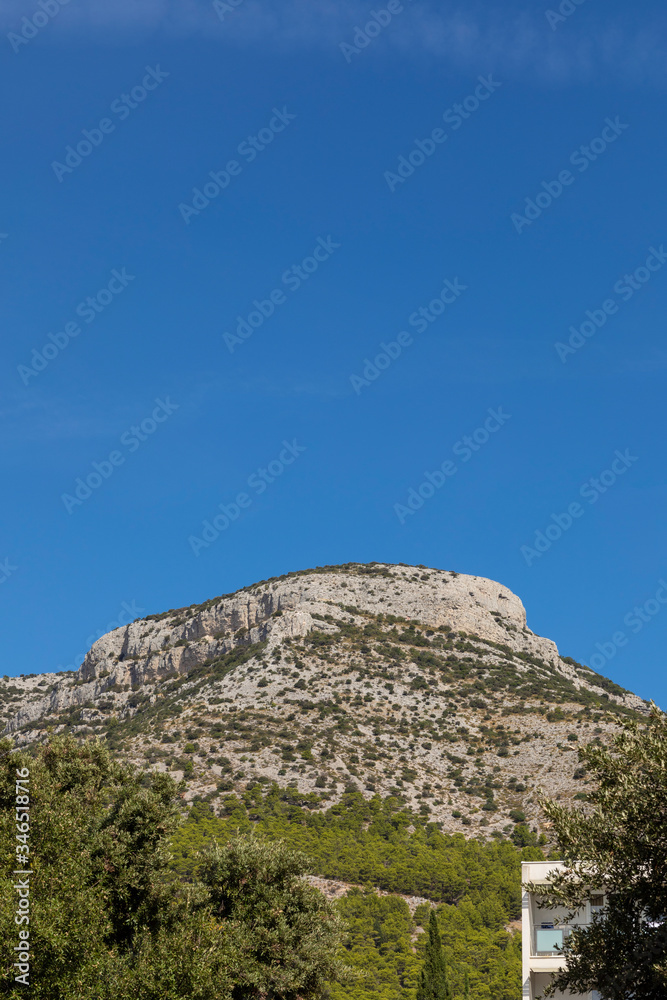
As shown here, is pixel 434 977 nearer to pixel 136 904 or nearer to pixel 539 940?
pixel 539 940

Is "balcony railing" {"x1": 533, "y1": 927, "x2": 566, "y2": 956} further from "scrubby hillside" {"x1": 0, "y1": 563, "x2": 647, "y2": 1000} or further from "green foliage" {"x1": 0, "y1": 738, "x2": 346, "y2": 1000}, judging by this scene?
"scrubby hillside" {"x1": 0, "y1": 563, "x2": 647, "y2": 1000}

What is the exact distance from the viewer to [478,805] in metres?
85.6

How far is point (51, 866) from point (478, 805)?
221 ft

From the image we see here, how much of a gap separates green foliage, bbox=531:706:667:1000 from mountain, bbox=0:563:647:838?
43.5m

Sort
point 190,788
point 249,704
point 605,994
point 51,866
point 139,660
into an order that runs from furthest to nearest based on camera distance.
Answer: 1. point 139,660
2. point 249,704
3. point 190,788
4. point 51,866
5. point 605,994

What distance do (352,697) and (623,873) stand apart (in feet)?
291

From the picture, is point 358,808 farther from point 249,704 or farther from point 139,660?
point 139,660

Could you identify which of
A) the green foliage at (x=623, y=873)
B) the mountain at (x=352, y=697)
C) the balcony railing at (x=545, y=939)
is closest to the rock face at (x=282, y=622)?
the mountain at (x=352, y=697)

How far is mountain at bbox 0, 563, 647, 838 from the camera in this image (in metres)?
87.5

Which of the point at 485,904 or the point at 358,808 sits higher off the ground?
the point at 358,808

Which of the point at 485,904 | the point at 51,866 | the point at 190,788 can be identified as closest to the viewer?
the point at 51,866

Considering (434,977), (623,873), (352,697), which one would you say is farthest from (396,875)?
(623,873)

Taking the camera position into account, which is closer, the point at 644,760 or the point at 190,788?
the point at 644,760

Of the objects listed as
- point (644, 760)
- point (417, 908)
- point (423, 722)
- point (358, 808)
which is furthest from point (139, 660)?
point (644, 760)
